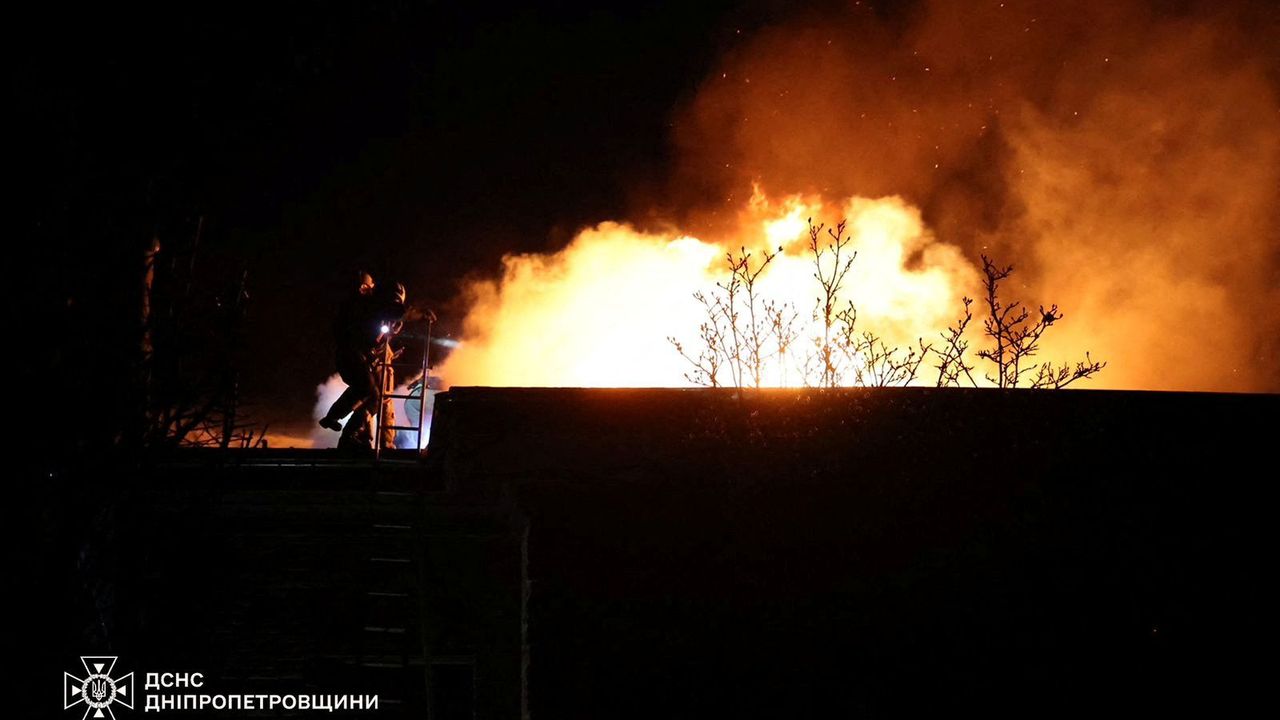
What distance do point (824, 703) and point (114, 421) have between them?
18.4 feet

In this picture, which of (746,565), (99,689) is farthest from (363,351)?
(746,565)

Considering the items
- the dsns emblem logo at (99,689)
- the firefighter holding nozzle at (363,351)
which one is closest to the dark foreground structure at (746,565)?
the dsns emblem logo at (99,689)

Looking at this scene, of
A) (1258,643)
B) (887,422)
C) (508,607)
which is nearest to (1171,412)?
(1258,643)

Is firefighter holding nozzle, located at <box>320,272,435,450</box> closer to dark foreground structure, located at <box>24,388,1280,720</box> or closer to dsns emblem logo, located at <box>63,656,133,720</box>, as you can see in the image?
dark foreground structure, located at <box>24,388,1280,720</box>

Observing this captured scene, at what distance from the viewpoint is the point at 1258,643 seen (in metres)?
5.53

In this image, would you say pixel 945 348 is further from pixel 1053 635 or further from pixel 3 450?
pixel 3 450

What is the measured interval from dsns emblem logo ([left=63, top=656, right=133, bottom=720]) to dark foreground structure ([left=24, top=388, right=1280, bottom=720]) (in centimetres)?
13

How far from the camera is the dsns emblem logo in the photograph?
519 cm

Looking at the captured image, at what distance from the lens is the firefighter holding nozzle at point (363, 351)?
9125 millimetres

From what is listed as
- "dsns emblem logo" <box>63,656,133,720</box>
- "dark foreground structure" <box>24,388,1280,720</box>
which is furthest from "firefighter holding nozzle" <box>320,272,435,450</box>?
"dsns emblem logo" <box>63,656,133,720</box>

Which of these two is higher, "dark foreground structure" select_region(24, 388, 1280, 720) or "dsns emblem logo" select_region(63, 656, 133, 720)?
"dark foreground structure" select_region(24, 388, 1280, 720)

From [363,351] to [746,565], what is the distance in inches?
239

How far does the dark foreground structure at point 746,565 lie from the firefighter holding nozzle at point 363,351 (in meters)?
2.85

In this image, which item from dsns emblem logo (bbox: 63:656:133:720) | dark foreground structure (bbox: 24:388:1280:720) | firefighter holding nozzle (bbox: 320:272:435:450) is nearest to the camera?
dsns emblem logo (bbox: 63:656:133:720)
